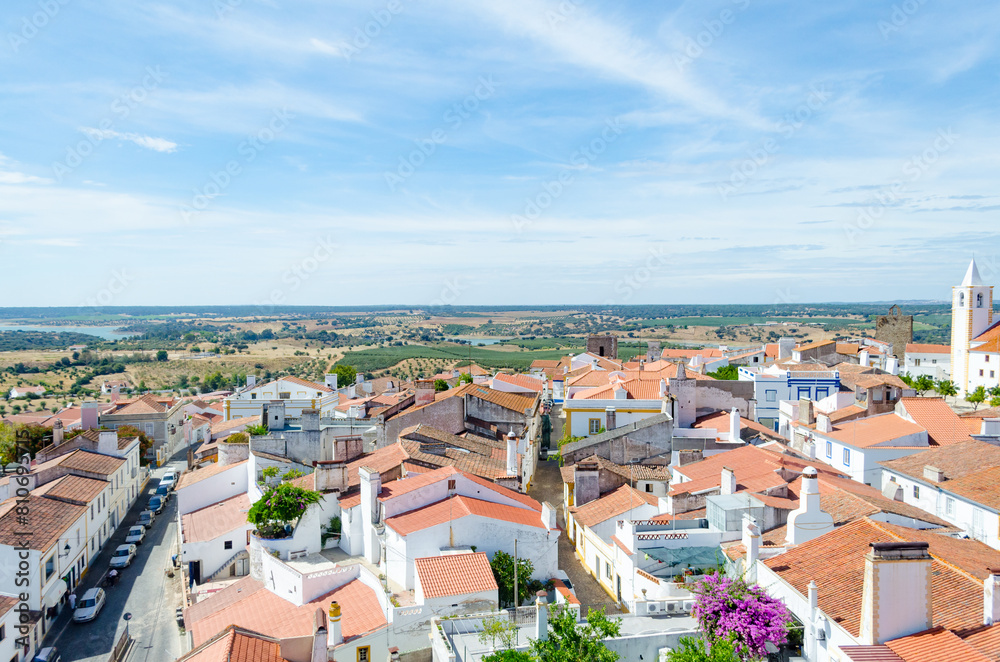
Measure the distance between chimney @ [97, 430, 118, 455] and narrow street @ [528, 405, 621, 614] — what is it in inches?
1006

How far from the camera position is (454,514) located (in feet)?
72.6

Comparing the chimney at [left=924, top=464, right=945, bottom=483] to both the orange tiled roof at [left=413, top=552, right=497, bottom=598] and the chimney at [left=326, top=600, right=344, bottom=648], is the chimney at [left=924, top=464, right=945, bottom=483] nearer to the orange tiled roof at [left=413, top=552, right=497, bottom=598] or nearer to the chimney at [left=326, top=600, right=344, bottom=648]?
the orange tiled roof at [left=413, top=552, right=497, bottom=598]

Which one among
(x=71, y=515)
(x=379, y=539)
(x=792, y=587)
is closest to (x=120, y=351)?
(x=71, y=515)

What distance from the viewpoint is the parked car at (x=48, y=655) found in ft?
74.8

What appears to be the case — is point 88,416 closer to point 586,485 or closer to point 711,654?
point 586,485

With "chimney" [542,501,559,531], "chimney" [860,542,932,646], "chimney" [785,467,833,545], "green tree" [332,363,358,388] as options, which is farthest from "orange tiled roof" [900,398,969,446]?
"green tree" [332,363,358,388]

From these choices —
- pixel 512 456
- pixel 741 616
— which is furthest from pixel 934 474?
pixel 741 616

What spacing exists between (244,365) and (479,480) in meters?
138

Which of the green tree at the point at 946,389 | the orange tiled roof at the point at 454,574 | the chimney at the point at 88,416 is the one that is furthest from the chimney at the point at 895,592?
the chimney at the point at 88,416

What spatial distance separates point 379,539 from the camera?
2302cm

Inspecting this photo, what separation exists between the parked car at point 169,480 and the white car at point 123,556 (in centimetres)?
1242

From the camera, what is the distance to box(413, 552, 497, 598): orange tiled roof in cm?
1906

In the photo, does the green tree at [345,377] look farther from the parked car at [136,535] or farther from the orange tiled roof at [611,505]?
the orange tiled roof at [611,505]

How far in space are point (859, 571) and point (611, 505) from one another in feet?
38.6
